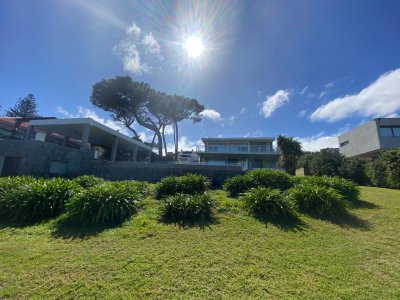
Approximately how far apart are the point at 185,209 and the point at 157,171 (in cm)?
707

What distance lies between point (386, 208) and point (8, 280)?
9.68m

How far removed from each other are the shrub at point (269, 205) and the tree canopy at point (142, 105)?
22.6m

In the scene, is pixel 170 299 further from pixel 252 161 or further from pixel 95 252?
pixel 252 161

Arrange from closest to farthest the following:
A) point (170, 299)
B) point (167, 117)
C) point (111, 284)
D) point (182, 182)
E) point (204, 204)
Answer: point (170, 299), point (111, 284), point (204, 204), point (182, 182), point (167, 117)

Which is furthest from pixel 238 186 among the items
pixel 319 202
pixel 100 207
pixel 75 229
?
pixel 75 229

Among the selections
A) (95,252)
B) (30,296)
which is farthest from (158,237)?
(30,296)

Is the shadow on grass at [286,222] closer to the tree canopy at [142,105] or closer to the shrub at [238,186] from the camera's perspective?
the shrub at [238,186]

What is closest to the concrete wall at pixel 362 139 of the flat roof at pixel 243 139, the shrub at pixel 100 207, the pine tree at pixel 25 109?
the flat roof at pixel 243 139

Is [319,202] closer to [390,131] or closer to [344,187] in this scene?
[344,187]

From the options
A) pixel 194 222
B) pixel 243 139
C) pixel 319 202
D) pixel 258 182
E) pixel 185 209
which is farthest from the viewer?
pixel 243 139

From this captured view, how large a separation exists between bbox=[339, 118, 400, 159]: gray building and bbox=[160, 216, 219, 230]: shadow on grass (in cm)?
2596

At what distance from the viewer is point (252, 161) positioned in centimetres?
2812

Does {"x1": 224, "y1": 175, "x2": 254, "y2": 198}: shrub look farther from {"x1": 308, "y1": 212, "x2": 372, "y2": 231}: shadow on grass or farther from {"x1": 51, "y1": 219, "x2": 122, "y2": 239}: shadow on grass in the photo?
{"x1": 51, "y1": 219, "x2": 122, "y2": 239}: shadow on grass

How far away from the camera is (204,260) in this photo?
11.1ft
